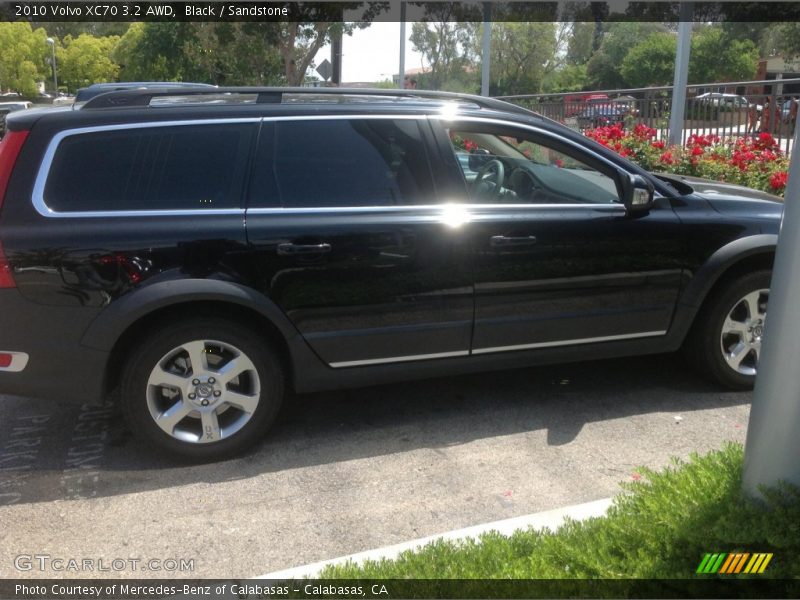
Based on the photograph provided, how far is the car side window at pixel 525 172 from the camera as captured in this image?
4805 mm

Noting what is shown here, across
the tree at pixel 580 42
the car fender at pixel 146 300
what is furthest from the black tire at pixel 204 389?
the tree at pixel 580 42

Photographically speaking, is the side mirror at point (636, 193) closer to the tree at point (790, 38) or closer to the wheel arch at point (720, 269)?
the wheel arch at point (720, 269)

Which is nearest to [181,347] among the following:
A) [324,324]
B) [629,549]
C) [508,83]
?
[324,324]

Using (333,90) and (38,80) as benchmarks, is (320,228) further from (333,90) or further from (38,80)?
(38,80)

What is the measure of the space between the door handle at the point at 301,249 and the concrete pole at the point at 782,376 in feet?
7.30

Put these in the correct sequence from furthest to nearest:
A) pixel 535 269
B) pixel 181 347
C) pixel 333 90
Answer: pixel 333 90, pixel 535 269, pixel 181 347

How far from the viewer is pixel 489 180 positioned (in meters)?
4.96

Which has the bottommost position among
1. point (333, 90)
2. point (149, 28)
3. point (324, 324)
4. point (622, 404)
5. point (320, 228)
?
point (622, 404)

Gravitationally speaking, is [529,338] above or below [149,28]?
below

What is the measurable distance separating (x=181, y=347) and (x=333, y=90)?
185cm

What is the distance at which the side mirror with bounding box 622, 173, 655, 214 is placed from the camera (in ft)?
15.6

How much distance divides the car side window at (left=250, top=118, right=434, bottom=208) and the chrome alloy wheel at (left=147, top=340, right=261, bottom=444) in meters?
0.82

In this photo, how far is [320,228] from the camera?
14.2 ft

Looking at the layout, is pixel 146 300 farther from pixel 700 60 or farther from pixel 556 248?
pixel 700 60
